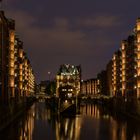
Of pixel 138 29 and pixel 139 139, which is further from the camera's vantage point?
pixel 138 29

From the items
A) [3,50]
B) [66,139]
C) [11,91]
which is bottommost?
[66,139]

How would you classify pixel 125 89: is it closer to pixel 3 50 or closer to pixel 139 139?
pixel 3 50

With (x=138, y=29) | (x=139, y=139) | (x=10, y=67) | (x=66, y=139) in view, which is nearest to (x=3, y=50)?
(x=10, y=67)

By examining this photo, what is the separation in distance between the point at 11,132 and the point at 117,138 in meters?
19.3

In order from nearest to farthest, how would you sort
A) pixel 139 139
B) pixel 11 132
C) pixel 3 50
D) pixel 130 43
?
pixel 139 139 < pixel 11 132 < pixel 3 50 < pixel 130 43

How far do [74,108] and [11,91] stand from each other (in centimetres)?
2508

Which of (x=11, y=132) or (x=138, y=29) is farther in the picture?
(x=138, y=29)

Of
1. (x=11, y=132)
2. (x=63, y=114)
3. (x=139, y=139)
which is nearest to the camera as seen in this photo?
(x=139, y=139)

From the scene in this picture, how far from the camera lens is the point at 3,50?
118 metres

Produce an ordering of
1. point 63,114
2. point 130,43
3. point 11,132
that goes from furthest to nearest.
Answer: point 130,43
point 63,114
point 11,132

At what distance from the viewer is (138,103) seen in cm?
12031

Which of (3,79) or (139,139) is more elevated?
(3,79)

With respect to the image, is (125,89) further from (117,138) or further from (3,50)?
(117,138)

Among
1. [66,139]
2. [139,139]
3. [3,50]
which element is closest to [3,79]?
[3,50]
